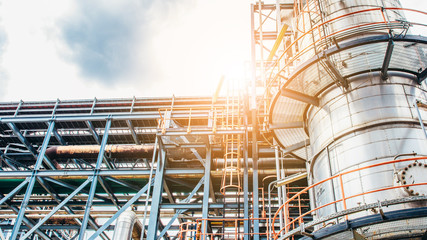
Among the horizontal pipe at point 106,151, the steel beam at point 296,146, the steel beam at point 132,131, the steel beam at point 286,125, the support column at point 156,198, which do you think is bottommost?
the support column at point 156,198

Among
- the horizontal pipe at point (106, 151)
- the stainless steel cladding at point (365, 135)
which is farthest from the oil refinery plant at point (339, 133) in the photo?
the horizontal pipe at point (106, 151)

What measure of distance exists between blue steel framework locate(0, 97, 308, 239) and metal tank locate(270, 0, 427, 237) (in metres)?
3.68

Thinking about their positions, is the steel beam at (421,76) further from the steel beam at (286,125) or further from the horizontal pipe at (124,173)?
the horizontal pipe at (124,173)

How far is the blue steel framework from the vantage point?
12805 millimetres

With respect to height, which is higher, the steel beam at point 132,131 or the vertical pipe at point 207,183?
the steel beam at point 132,131

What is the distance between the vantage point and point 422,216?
5.51 metres

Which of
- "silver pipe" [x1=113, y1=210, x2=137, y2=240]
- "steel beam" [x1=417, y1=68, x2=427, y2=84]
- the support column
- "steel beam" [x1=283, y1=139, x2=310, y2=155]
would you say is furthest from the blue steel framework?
"steel beam" [x1=417, y1=68, x2=427, y2=84]

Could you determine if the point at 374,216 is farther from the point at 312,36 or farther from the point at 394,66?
the point at 312,36

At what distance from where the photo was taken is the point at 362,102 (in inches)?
321

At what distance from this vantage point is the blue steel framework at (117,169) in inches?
504

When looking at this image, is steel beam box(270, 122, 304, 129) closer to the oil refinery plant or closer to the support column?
the oil refinery plant

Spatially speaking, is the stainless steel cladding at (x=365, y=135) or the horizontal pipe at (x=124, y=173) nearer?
the stainless steel cladding at (x=365, y=135)

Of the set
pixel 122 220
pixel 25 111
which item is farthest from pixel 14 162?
pixel 122 220

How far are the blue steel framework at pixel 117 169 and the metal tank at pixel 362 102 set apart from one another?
3.68 meters
